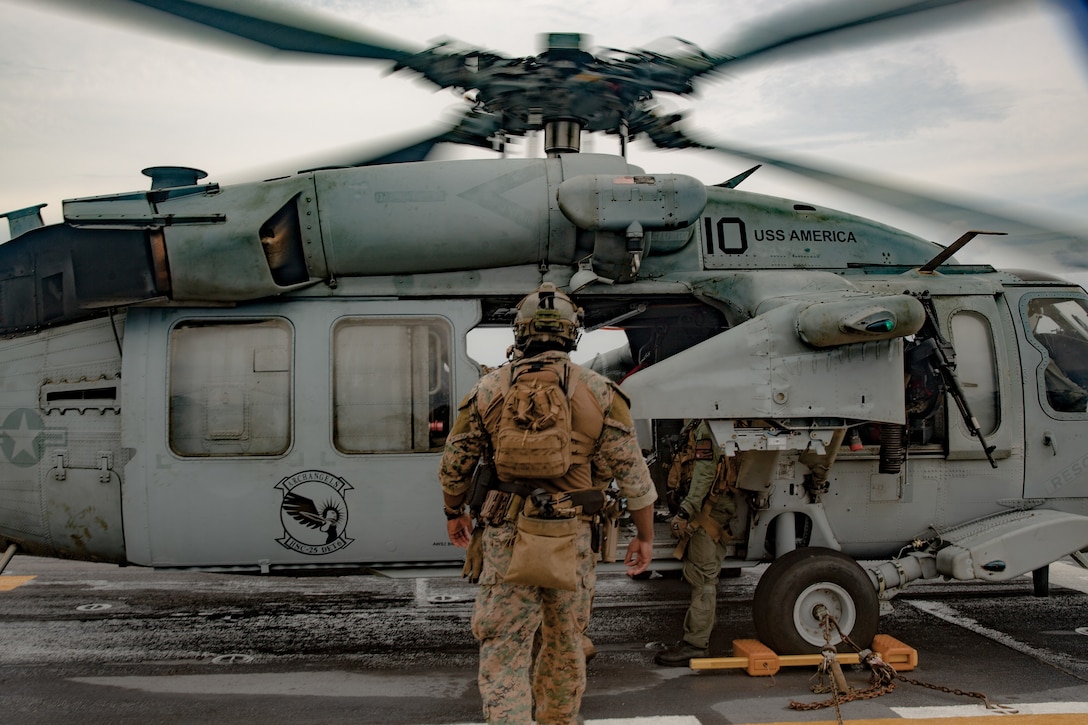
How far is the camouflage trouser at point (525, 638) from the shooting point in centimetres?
397

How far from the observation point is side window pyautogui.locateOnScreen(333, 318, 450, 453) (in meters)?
5.80

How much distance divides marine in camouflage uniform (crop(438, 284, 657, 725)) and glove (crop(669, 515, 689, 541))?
5.25 ft

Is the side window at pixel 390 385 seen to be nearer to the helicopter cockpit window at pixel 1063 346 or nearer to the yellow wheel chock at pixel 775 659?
the yellow wheel chock at pixel 775 659

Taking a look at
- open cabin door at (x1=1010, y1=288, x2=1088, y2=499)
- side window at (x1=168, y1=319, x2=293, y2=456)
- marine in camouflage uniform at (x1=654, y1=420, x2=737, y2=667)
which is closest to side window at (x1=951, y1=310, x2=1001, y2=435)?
open cabin door at (x1=1010, y1=288, x2=1088, y2=499)

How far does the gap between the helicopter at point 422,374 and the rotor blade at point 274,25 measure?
871mm

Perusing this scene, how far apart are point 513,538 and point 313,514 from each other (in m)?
2.10

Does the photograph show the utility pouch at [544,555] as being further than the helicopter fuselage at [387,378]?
No

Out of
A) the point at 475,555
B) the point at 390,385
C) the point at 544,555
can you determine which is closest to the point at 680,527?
the point at 475,555

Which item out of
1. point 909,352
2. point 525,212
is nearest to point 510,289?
point 525,212

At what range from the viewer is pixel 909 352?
19.1 feet

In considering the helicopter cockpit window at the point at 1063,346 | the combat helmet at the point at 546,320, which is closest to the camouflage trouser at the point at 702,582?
the combat helmet at the point at 546,320

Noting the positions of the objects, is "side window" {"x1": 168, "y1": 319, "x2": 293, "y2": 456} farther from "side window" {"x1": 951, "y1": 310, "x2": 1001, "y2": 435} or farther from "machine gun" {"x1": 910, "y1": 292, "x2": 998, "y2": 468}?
"side window" {"x1": 951, "y1": 310, "x2": 1001, "y2": 435}

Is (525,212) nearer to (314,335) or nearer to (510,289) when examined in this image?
(510,289)

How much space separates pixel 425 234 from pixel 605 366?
3265mm
